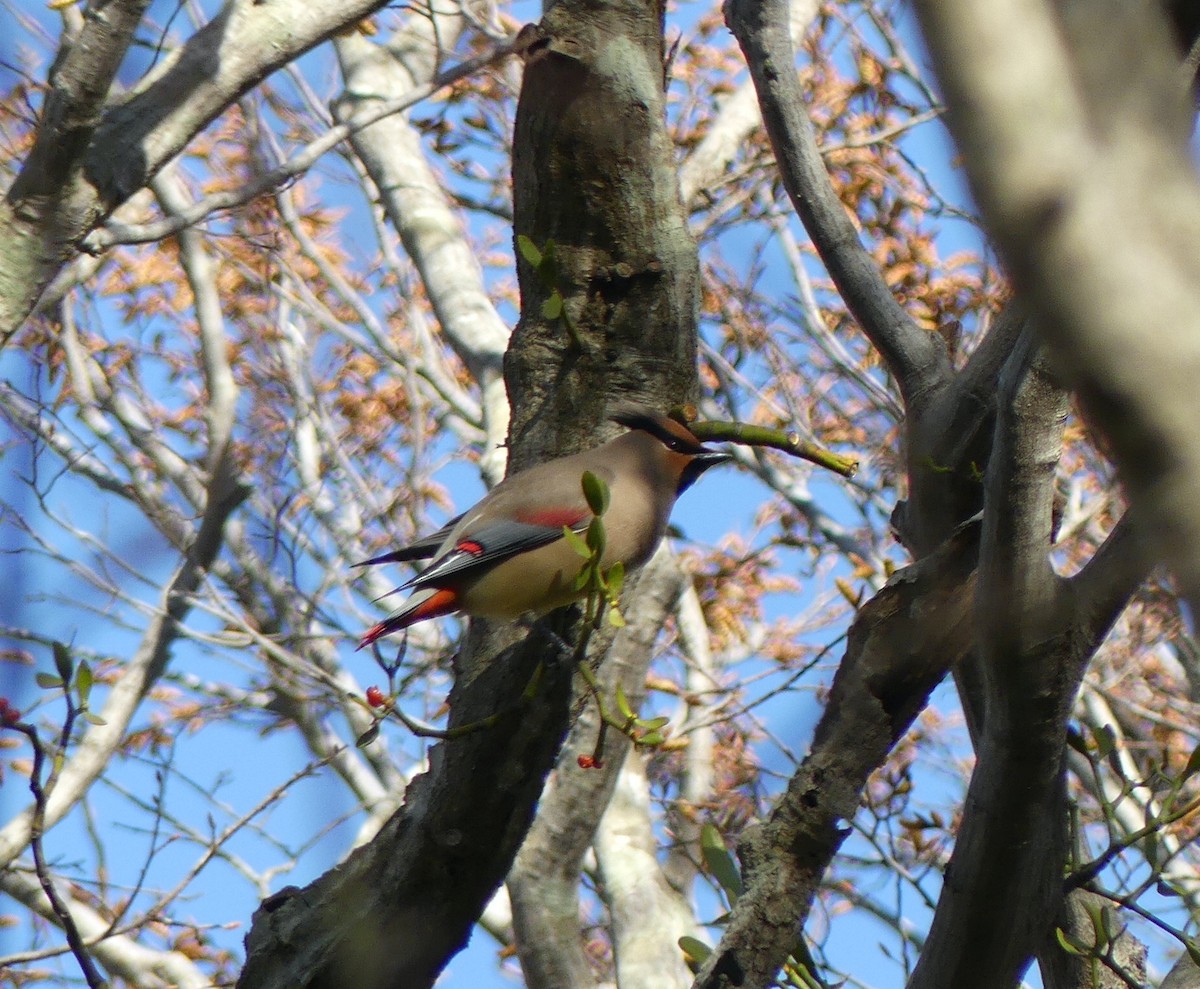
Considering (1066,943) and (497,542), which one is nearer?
(1066,943)

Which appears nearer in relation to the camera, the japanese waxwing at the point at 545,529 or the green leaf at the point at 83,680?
the green leaf at the point at 83,680

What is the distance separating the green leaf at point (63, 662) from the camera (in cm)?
253

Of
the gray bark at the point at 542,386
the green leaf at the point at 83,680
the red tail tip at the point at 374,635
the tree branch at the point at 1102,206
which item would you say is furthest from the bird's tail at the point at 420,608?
the tree branch at the point at 1102,206

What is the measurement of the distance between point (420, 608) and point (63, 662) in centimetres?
72

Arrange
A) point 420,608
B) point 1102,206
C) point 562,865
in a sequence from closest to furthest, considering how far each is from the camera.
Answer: point 1102,206 → point 420,608 → point 562,865

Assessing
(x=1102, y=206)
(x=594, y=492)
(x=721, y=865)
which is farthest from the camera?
(x=721, y=865)

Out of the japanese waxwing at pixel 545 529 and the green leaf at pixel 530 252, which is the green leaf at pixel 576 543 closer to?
the japanese waxwing at pixel 545 529

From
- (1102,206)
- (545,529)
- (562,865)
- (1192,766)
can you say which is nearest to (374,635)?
(545,529)

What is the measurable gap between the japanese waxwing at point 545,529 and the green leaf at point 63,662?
1.69ft

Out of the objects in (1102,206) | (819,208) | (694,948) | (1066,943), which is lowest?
(1102,206)

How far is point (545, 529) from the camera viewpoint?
2824mm

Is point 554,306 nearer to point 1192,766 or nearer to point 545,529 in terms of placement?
point 545,529

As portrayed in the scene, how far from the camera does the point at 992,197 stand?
2.68 feet

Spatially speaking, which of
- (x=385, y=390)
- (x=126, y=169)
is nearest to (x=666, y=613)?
(x=126, y=169)
